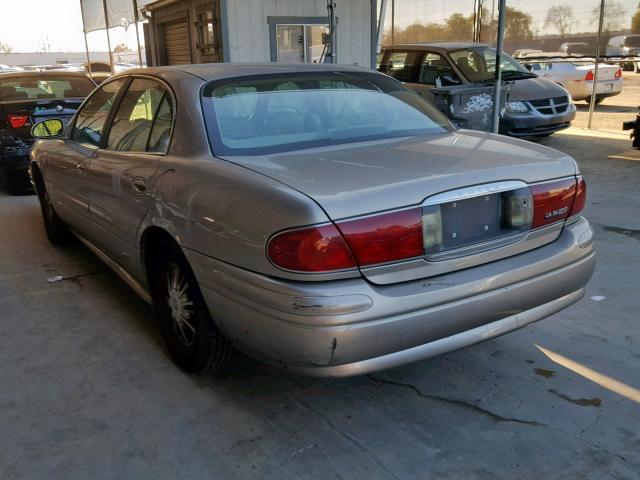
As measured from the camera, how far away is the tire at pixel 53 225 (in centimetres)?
530

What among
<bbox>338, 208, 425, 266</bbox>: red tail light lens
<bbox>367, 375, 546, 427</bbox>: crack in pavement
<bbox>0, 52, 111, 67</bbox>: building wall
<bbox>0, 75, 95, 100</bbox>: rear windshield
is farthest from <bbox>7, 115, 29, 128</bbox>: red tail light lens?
<bbox>0, 52, 111, 67</bbox>: building wall

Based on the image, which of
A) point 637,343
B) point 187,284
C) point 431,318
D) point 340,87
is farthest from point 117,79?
point 637,343

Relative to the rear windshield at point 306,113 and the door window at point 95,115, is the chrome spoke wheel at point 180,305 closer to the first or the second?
the rear windshield at point 306,113

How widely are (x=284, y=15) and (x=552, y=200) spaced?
9178 millimetres

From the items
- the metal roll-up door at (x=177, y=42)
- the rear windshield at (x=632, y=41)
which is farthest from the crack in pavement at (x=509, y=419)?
the rear windshield at (x=632, y=41)

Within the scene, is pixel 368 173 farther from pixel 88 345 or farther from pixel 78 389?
pixel 88 345

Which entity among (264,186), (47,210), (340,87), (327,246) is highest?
(340,87)

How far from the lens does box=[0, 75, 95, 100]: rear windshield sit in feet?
26.8

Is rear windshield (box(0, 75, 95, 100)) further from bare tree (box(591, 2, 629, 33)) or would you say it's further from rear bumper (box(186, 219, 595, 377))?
bare tree (box(591, 2, 629, 33))

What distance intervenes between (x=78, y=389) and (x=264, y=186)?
5.10 feet

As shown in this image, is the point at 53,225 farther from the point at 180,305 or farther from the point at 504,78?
the point at 504,78

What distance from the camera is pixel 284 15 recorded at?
10906mm

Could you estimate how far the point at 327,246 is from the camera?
223 centimetres

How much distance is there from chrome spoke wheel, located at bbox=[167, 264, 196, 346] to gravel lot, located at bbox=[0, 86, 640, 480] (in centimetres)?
24
